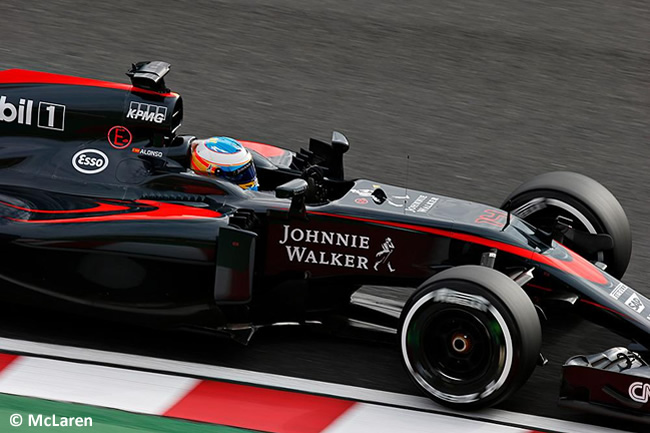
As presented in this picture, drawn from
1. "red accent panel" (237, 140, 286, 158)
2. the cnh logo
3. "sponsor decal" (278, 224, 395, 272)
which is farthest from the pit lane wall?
"red accent panel" (237, 140, 286, 158)

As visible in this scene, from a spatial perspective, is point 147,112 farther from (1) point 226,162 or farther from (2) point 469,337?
(2) point 469,337

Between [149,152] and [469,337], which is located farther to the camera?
[149,152]

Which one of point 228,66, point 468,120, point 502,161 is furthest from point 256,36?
point 502,161

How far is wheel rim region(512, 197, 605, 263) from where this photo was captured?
5.60 m

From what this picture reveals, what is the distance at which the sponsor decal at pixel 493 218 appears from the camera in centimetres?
Answer: 503

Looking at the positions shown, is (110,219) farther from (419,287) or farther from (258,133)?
(258,133)

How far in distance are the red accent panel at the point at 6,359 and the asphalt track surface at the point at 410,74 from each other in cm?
311

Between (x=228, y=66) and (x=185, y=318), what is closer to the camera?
(x=185, y=318)

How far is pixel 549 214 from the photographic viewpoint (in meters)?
5.71

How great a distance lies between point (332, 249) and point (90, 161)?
145 cm

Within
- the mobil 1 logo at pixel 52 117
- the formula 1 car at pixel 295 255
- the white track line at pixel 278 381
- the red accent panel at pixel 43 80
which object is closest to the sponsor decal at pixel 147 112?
the formula 1 car at pixel 295 255

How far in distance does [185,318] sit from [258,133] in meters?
3.06

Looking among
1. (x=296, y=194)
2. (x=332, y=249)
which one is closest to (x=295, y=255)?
(x=332, y=249)

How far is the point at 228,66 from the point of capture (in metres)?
8.80
